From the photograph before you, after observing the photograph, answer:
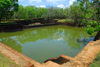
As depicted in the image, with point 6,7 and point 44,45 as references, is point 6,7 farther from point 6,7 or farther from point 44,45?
point 44,45

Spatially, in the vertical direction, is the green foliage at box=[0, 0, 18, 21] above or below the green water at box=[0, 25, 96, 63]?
above

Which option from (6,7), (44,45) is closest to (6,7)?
(6,7)

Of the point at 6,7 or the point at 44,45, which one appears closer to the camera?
the point at 44,45

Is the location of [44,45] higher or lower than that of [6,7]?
lower

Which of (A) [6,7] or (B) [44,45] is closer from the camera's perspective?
(B) [44,45]

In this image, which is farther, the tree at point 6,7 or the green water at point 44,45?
the tree at point 6,7

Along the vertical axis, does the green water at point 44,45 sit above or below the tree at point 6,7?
below

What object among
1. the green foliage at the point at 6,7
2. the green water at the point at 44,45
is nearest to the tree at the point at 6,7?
the green foliage at the point at 6,7

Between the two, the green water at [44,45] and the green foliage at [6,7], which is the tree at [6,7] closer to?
the green foliage at [6,7]

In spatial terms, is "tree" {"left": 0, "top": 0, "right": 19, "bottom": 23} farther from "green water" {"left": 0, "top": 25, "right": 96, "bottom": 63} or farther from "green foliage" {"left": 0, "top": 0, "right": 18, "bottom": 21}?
"green water" {"left": 0, "top": 25, "right": 96, "bottom": 63}

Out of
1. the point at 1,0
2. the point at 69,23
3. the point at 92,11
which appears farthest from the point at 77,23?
the point at 1,0

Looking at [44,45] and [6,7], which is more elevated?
[6,7]

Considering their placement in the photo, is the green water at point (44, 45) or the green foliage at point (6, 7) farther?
the green foliage at point (6, 7)

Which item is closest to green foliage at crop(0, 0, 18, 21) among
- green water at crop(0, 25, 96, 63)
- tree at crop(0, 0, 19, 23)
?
tree at crop(0, 0, 19, 23)
